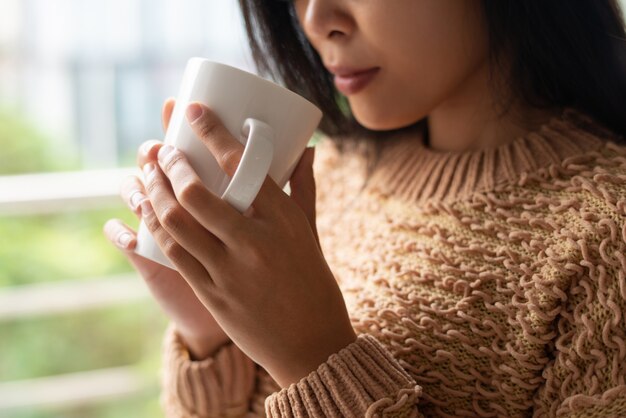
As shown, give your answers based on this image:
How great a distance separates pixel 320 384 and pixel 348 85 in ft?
1.13

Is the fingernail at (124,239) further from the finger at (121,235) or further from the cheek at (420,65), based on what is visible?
the cheek at (420,65)

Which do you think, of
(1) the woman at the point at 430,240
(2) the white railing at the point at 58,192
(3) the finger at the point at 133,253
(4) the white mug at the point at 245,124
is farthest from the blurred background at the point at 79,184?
(4) the white mug at the point at 245,124

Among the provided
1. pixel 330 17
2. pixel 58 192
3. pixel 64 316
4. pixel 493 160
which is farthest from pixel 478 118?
pixel 64 316

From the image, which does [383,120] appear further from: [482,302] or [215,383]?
[215,383]

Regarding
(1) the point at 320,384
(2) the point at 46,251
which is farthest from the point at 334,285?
(2) the point at 46,251

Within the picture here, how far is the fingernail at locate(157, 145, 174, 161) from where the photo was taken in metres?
0.68

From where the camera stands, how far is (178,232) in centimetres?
63

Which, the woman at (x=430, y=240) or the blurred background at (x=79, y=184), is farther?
the blurred background at (x=79, y=184)

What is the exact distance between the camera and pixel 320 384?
67 centimetres

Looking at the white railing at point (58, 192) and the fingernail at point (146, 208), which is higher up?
the fingernail at point (146, 208)

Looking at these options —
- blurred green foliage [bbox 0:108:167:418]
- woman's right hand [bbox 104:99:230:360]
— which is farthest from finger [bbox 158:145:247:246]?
Result: blurred green foliage [bbox 0:108:167:418]

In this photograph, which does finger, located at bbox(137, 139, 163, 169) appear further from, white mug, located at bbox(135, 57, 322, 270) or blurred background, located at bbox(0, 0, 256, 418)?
blurred background, located at bbox(0, 0, 256, 418)

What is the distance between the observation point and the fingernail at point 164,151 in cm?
68

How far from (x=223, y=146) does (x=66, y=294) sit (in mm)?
995
